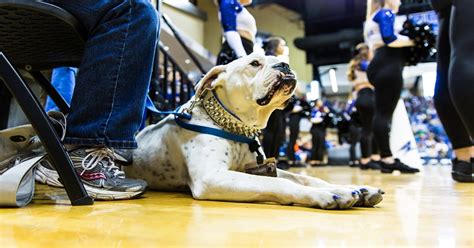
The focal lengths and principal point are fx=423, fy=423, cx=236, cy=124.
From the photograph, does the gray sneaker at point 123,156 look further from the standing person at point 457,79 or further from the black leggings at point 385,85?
the black leggings at point 385,85

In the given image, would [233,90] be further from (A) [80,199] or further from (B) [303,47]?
(B) [303,47]

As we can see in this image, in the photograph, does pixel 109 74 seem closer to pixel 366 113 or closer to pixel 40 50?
pixel 40 50

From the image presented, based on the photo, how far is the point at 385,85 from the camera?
10.6 feet

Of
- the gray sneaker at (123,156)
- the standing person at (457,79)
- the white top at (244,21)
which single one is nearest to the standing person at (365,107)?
the white top at (244,21)

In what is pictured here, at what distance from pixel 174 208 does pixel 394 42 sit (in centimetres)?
275

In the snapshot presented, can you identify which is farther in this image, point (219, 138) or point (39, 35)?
point (219, 138)

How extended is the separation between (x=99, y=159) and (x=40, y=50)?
19.0 inches

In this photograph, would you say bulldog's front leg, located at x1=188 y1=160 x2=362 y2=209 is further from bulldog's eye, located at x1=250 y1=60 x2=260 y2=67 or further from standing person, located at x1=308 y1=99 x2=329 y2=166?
standing person, located at x1=308 y1=99 x2=329 y2=166

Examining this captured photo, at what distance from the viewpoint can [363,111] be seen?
4.47 m

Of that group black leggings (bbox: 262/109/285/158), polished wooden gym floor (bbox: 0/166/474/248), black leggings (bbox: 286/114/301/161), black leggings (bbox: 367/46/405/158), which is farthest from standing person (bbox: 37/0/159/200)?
black leggings (bbox: 286/114/301/161)

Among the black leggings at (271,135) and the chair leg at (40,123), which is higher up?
the chair leg at (40,123)

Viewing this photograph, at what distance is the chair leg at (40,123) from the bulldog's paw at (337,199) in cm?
65

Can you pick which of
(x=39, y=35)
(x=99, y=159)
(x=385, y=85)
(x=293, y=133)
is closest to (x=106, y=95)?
(x=99, y=159)

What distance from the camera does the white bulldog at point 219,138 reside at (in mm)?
1351
